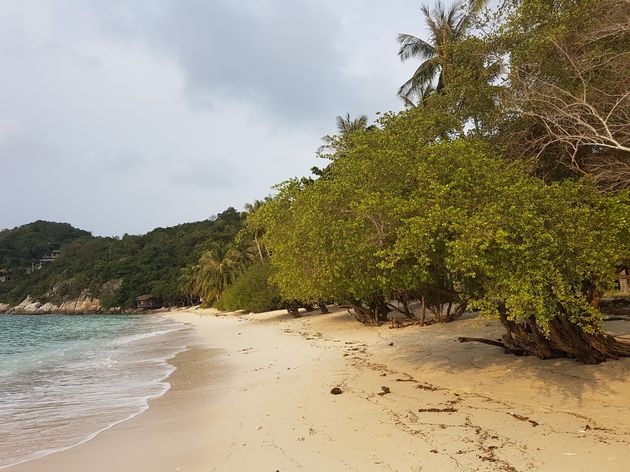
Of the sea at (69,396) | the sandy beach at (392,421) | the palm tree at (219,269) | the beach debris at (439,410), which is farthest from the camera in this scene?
the palm tree at (219,269)

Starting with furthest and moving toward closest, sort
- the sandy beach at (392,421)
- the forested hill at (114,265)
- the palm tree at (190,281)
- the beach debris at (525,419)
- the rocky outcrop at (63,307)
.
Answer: the rocky outcrop at (63,307), the forested hill at (114,265), the palm tree at (190,281), the beach debris at (525,419), the sandy beach at (392,421)

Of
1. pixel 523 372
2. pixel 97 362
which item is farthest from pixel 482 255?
pixel 97 362

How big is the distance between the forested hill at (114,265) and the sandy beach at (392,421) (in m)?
77.6

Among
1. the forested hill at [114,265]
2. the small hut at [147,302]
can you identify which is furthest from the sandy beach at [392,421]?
the small hut at [147,302]

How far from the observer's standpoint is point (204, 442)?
22.2 ft

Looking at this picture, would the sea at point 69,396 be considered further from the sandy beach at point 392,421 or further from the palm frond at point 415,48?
the palm frond at point 415,48

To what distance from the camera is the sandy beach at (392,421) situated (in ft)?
18.0

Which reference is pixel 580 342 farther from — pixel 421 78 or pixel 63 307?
pixel 63 307

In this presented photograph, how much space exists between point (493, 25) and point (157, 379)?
12.9 m

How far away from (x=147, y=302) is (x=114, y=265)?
59.4ft

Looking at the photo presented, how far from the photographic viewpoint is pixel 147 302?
10319cm

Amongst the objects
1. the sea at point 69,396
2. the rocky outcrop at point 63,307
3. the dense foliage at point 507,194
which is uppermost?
the rocky outcrop at point 63,307

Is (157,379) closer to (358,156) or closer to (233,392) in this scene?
(233,392)

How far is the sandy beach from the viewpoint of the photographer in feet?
18.0
